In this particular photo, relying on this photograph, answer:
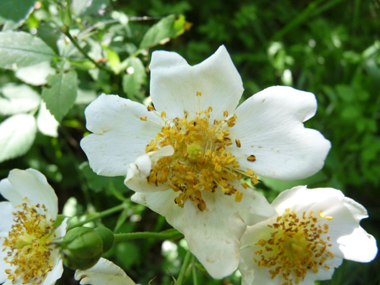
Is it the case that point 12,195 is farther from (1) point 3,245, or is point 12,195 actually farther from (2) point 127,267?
(2) point 127,267

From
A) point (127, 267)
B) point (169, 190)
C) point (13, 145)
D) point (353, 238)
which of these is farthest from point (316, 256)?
point (13, 145)

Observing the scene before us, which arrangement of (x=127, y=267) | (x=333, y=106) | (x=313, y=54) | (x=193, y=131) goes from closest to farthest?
(x=193, y=131) → (x=127, y=267) → (x=333, y=106) → (x=313, y=54)

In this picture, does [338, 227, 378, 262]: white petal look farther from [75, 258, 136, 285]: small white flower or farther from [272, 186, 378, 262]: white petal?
[75, 258, 136, 285]: small white flower

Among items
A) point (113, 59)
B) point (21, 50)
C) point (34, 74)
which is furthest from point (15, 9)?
point (113, 59)

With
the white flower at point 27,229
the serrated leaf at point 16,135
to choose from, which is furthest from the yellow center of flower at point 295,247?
the serrated leaf at point 16,135

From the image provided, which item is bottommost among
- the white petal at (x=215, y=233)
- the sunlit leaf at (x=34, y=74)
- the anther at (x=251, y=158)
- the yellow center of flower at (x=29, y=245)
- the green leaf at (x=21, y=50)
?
the yellow center of flower at (x=29, y=245)

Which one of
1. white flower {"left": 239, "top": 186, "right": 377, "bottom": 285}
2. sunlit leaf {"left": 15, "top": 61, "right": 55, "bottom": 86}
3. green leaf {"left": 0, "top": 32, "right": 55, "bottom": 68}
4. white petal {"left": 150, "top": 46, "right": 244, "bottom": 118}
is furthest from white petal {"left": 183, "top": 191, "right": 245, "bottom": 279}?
sunlit leaf {"left": 15, "top": 61, "right": 55, "bottom": 86}

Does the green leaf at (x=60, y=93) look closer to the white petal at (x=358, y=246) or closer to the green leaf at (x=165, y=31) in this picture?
the green leaf at (x=165, y=31)
